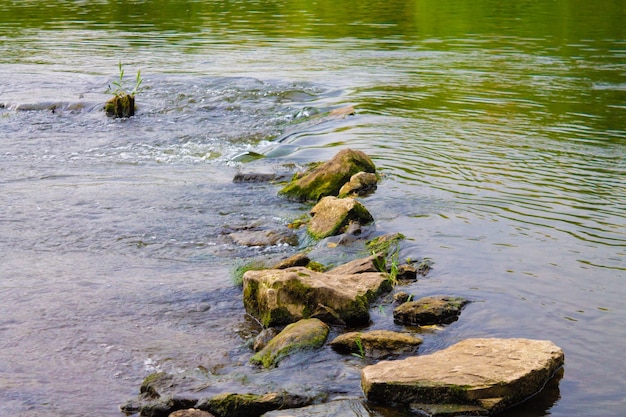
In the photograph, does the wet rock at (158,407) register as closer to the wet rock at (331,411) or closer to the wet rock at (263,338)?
the wet rock at (331,411)

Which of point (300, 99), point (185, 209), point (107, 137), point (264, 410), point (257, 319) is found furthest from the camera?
point (300, 99)

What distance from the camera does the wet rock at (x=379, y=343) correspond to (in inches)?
324

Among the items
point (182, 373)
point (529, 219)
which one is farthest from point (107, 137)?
point (182, 373)

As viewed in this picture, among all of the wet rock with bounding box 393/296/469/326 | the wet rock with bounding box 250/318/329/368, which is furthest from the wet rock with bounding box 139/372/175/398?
the wet rock with bounding box 393/296/469/326

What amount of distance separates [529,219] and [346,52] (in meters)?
18.9

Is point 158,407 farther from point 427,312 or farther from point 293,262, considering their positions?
point 293,262

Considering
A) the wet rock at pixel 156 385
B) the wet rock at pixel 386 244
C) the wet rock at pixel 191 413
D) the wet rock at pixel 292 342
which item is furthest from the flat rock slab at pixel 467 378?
the wet rock at pixel 386 244

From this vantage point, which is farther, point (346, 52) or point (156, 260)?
point (346, 52)

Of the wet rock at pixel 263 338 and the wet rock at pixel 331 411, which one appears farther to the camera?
the wet rock at pixel 263 338

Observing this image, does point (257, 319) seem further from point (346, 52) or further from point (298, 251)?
point (346, 52)

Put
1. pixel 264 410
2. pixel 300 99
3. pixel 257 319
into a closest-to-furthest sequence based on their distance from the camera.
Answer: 1. pixel 264 410
2. pixel 257 319
3. pixel 300 99

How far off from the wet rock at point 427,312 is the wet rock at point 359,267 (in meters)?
1.20

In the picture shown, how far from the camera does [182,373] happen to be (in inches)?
318

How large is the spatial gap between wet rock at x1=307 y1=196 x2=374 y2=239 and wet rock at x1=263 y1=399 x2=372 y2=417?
16.0ft
